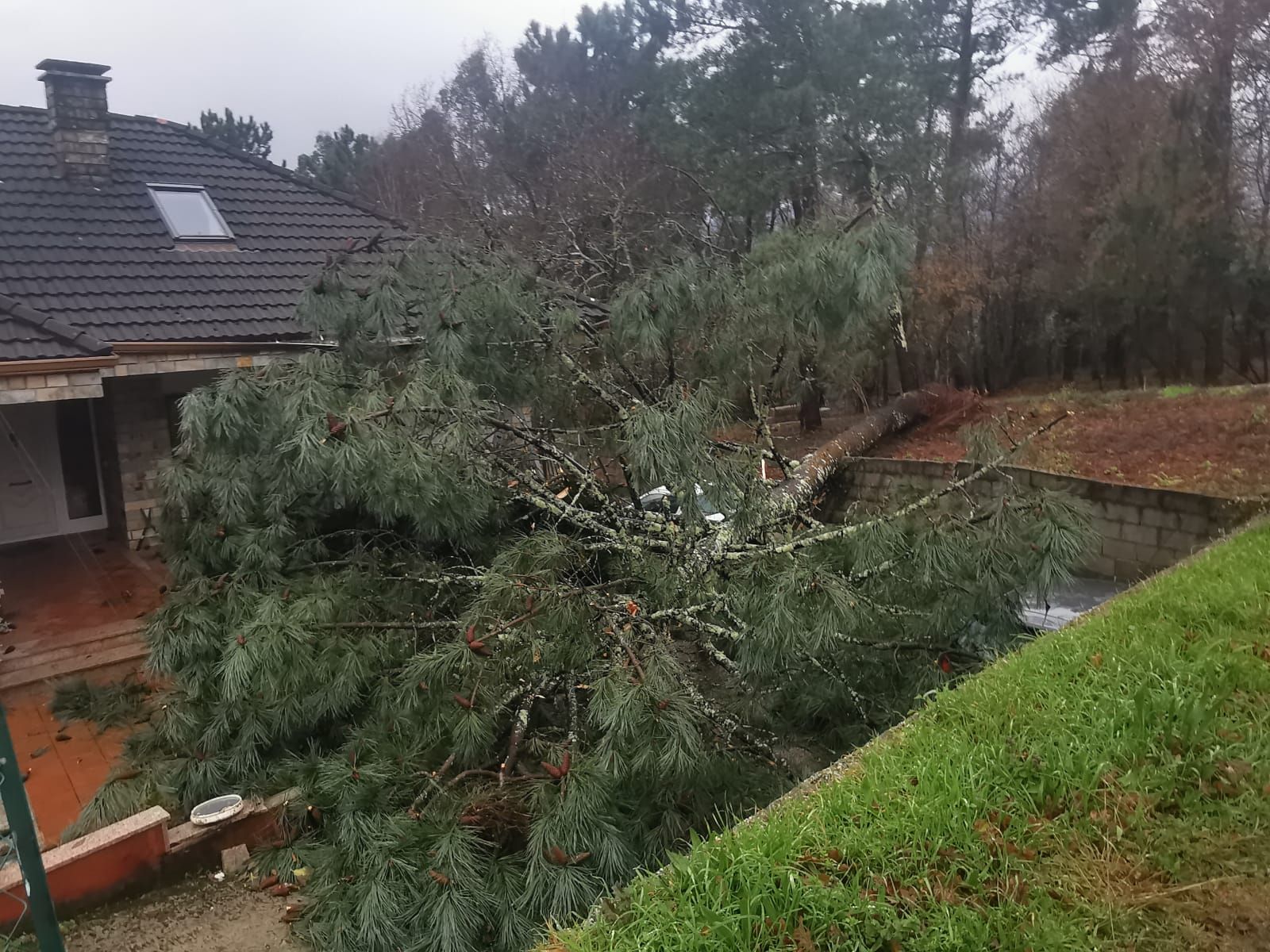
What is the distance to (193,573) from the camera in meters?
4.63

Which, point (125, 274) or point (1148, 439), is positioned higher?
point (125, 274)

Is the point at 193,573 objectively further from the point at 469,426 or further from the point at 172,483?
the point at 469,426

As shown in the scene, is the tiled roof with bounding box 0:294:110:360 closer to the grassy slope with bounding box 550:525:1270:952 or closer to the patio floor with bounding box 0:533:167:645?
the patio floor with bounding box 0:533:167:645

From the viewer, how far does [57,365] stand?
5863 millimetres

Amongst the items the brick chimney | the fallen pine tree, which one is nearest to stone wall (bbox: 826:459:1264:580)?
the fallen pine tree

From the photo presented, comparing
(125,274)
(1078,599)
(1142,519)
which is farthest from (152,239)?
(1142,519)

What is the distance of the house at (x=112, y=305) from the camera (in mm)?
6707

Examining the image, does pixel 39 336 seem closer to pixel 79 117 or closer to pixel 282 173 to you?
pixel 79 117

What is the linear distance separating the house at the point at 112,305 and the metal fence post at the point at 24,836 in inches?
152

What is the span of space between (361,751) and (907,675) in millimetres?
2541

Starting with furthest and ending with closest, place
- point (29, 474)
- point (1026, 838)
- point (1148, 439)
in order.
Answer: point (1148, 439) → point (29, 474) → point (1026, 838)

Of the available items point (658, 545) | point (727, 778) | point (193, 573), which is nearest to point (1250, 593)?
point (727, 778)

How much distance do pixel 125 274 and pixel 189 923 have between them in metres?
6.08

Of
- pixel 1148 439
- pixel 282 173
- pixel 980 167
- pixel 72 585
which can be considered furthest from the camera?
pixel 980 167
